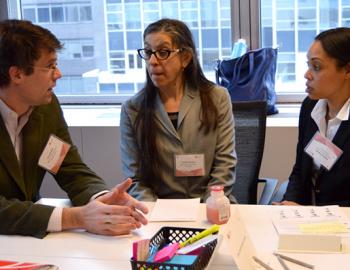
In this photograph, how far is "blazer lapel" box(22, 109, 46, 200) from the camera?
1989 mm

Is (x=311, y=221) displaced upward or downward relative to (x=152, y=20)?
downward

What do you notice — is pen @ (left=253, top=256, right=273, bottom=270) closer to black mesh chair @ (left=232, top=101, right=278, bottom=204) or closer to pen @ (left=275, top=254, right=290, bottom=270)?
pen @ (left=275, top=254, right=290, bottom=270)

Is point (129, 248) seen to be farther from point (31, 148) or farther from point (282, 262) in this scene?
point (31, 148)

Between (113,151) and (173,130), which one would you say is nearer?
(173,130)

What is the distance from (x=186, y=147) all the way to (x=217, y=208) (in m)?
0.68

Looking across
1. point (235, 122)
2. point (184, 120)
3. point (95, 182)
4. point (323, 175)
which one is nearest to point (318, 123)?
point (323, 175)

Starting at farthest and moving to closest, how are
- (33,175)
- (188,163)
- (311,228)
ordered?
(188,163), (33,175), (311,228)

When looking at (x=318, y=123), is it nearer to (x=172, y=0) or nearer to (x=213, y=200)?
(x=213, y=200)

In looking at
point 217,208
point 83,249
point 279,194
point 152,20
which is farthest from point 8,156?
point 152,20

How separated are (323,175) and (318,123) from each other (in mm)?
247

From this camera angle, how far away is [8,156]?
6.23 ft

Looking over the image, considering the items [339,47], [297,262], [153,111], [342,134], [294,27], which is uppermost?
[294,27]

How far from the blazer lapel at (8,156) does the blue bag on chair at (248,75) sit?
1703mm

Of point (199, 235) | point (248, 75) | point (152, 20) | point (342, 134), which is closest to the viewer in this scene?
point (199, 235)
